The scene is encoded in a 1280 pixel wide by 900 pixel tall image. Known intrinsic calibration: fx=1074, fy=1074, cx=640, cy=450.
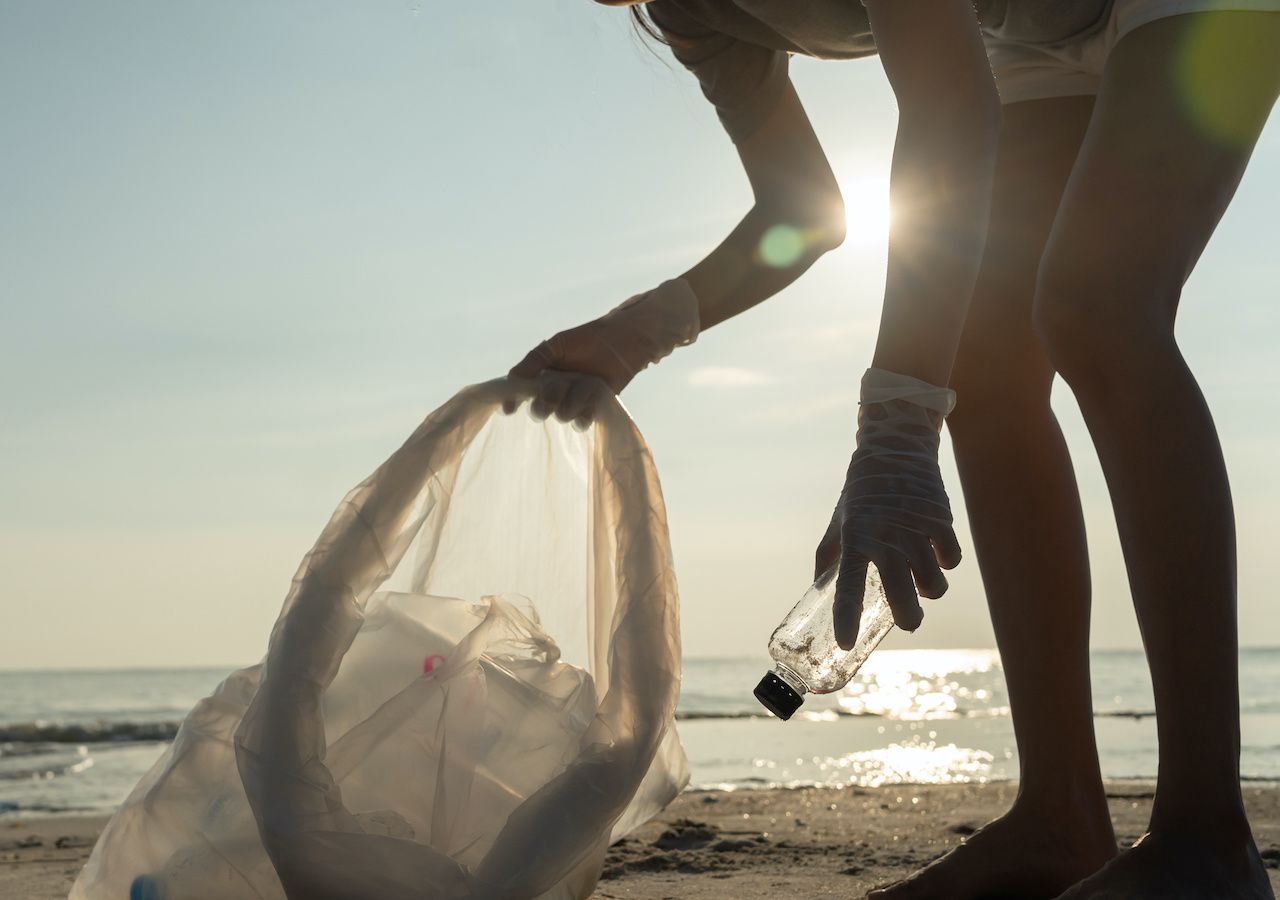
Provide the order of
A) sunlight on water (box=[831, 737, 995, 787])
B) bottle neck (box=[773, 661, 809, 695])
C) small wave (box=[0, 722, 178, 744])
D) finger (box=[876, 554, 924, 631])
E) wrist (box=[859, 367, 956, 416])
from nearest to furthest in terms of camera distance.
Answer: finger (box=[876, 554, 924, 631])
wrist (box=[859, 367, 956, 416])
bottle neck (box=[773, 661, 809, 695])
sunlight on water (box=[831, 737, 995, 787])
small wave (box=[0, 722, 178, 744])

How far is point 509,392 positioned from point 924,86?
2.24ft

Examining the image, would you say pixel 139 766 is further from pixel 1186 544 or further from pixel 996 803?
pixel 1186 544

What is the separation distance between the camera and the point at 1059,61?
1.65m

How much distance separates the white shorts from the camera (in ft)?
4.46

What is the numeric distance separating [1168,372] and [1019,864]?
740 millimetres

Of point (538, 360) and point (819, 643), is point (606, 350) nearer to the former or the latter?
point (538, 360)

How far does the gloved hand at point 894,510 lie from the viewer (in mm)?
1039

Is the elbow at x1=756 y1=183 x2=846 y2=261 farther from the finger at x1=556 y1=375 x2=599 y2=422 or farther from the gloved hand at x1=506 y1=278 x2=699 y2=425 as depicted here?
the finger at x1=556 y1=375 x2=599 y2=422

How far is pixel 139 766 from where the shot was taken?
6.97 meters

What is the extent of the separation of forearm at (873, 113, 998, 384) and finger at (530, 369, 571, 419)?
0.49 m

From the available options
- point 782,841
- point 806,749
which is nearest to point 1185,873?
point 782,841

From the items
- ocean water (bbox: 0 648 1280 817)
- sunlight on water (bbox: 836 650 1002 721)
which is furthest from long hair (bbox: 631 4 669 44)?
sunlight on water (bbox: 836 650 1002 721)

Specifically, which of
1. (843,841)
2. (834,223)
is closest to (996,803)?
(843,841)

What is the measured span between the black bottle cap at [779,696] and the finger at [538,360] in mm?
588
